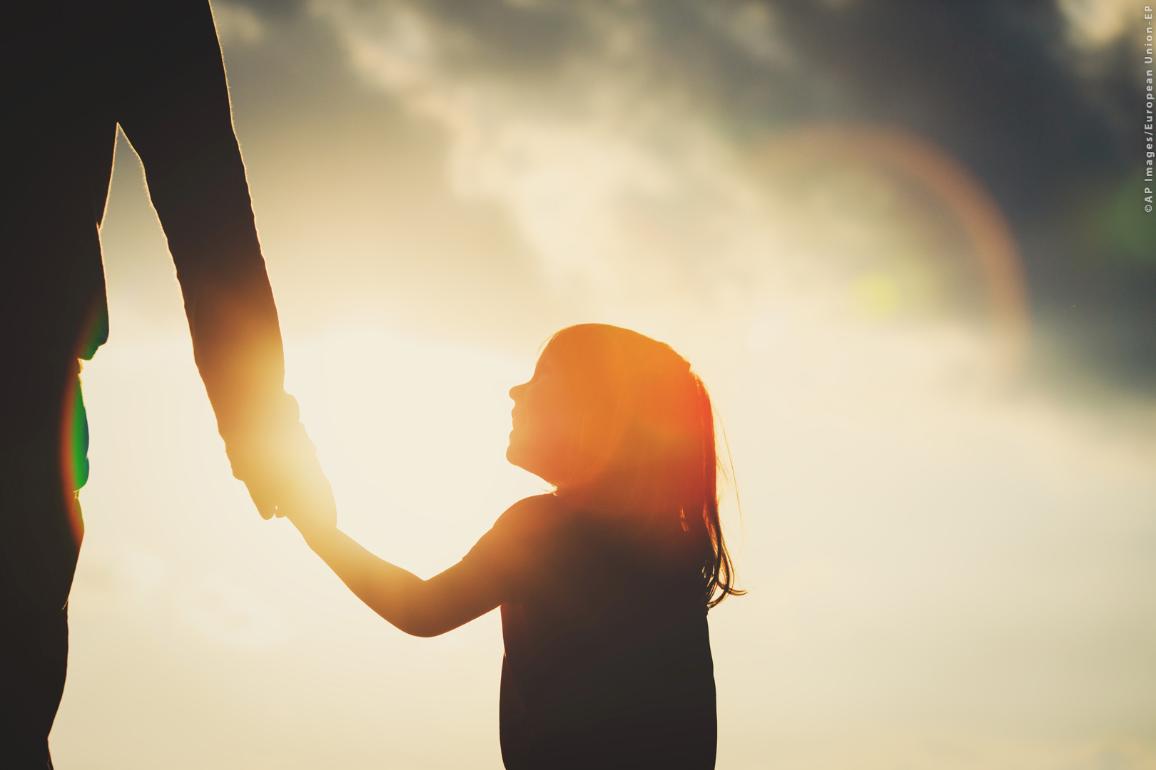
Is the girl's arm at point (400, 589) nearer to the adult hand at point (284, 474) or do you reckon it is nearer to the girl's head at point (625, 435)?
the adult hand at point (284, 474)

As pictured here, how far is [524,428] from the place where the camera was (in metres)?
4.11

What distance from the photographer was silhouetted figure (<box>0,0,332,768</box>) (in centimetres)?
219

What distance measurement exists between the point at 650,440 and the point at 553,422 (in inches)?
16.0

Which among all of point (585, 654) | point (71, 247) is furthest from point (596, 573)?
point (71, 247)

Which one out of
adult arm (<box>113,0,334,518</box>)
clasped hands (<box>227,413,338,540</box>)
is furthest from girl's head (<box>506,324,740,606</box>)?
adult arm (<box>113,0,334,518</box>)

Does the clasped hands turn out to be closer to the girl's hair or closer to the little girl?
the little girl

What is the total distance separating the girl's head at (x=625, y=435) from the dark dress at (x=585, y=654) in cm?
24

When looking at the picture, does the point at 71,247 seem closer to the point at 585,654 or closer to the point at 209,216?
the point at 209,216

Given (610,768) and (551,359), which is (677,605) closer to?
(610,768)

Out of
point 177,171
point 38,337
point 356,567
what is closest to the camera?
point 38,337

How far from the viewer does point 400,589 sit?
3432 millimetres

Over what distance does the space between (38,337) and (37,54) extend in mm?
665

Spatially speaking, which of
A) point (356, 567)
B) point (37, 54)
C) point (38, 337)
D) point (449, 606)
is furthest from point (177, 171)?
point (449, 606)

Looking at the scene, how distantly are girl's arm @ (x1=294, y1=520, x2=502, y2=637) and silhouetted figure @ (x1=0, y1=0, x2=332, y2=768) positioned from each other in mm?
738
